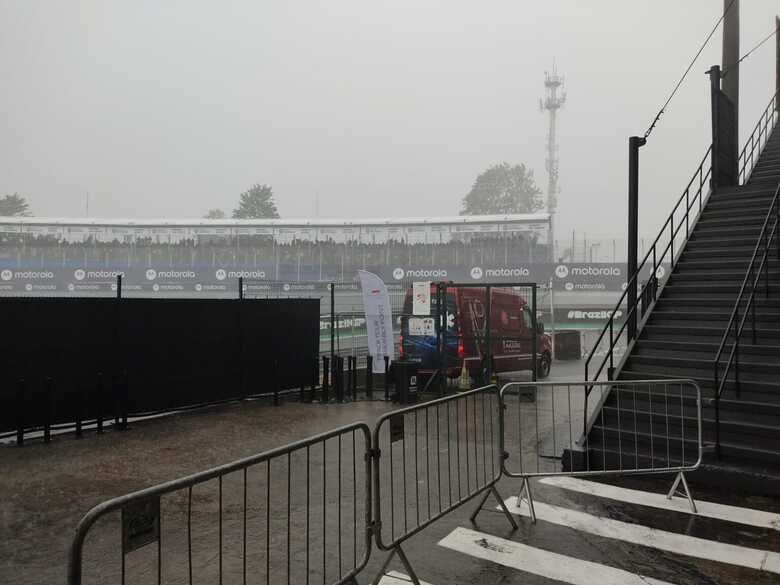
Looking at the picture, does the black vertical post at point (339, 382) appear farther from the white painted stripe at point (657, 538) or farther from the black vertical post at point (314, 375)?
the white painted stripe at point (657, 538)

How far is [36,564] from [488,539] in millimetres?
3599

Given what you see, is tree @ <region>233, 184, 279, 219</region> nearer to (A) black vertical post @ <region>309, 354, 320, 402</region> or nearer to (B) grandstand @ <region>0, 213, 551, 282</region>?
(B) grandstand @ <region>0, 213, 551, 282</region>

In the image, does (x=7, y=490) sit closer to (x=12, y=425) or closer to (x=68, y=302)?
(x=12, y=425)

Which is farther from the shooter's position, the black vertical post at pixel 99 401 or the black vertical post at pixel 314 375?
the black vertical post at pixel 314 375

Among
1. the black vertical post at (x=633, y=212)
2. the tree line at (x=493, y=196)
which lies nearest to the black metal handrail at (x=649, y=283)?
the black vertical post at (x=633, y=212)

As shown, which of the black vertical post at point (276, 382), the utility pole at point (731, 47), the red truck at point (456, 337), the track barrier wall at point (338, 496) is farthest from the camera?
the utility pole at point (731, 47)

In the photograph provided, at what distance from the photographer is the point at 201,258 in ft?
→ 188

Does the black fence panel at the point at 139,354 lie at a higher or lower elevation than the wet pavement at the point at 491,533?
higher

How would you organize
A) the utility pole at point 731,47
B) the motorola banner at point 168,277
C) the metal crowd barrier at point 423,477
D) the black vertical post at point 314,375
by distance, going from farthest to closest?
the motorola banner at point 168,277, the utility pole at point 731,47, the black vertical post at point 314,375, the metal crowd barrier at point 423,477

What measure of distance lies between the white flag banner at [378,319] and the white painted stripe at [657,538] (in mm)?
8192

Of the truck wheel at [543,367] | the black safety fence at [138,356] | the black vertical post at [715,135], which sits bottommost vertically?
the truck wheel at [543,367]

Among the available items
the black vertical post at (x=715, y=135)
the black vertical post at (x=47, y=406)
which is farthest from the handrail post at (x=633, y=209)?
the black vertical post at (x=47, y=406)

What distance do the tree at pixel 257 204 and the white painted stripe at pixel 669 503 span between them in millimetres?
101356

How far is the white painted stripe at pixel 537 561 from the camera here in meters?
4.36
